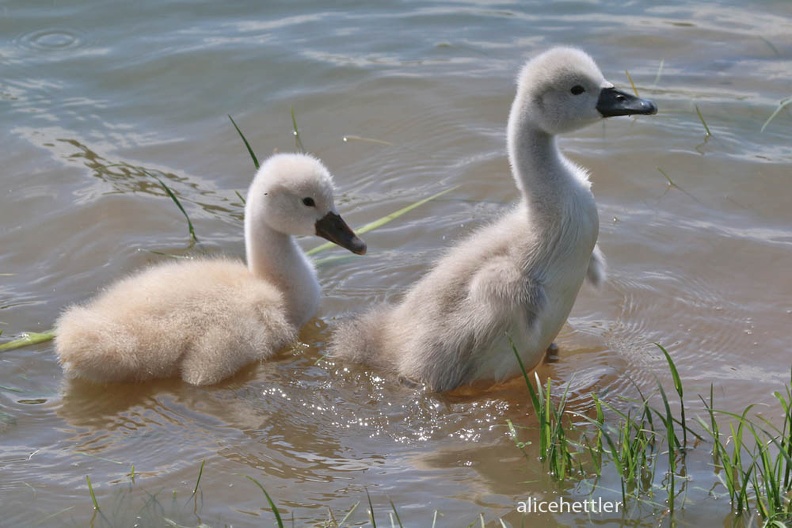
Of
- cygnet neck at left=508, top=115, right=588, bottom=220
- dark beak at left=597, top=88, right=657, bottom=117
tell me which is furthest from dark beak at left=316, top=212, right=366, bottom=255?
dark beak at left=597, top=88, right=657, bottom=117

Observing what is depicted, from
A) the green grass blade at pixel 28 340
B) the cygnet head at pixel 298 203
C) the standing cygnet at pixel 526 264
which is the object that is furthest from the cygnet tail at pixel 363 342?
the green grass blade at pixel 28 340

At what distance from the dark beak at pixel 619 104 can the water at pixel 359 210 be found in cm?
111

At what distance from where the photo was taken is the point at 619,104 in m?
4.95

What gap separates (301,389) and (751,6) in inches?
232

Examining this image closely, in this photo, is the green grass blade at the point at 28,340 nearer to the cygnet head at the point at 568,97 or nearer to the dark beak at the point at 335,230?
the dark beak at the point at 335,230

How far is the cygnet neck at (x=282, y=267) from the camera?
5469mm

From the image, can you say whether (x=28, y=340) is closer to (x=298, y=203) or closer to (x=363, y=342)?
(x=298, y=203)

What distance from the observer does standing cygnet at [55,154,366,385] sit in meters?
4.89

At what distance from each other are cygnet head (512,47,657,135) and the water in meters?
1.11

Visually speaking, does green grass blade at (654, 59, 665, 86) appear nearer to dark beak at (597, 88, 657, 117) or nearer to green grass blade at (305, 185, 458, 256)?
green grass blade at (305, 185, 458, 256)

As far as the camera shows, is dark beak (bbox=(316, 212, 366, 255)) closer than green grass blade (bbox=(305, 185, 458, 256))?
Yes

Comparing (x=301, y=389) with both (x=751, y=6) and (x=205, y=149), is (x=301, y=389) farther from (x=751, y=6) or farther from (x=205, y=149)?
(x=751, y=6)

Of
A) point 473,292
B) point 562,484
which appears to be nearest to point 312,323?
point 473,292

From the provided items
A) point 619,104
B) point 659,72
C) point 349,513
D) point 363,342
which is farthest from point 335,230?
point 659,72
